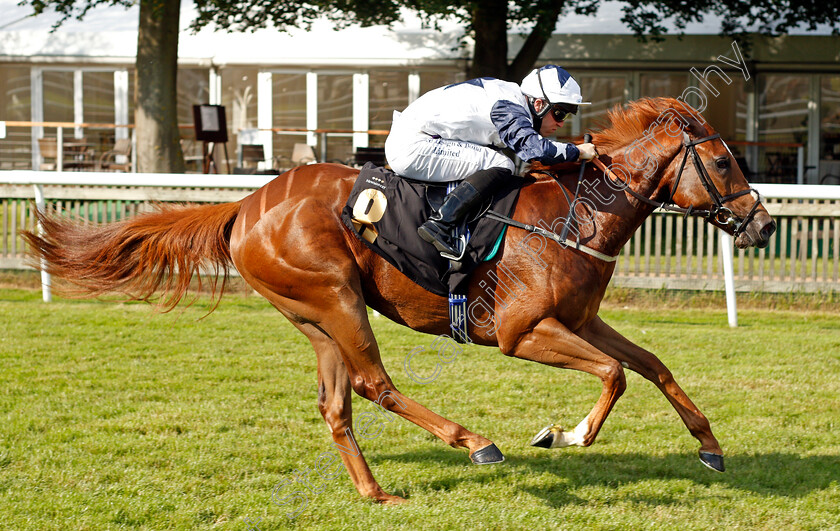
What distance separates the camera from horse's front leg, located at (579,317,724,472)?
13.0 feet

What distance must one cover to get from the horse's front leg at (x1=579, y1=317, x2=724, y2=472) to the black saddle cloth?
627 mm

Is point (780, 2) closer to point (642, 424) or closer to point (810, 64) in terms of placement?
point (810, 64)

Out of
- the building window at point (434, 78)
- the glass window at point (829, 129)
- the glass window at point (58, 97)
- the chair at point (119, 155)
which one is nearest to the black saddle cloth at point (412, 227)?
the chair at point (119, 155)

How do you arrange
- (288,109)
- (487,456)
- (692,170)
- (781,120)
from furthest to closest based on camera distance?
(288,109) → (781,120) → (692,170) → (487,456)

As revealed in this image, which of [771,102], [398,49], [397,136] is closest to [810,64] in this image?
[771,102]

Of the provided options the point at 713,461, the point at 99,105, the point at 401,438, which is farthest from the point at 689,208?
the point at 99,105

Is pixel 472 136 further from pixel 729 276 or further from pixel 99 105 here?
pixel 99 105

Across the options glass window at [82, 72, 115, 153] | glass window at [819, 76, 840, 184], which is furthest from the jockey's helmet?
glass window at [82, 72, 115, 153]

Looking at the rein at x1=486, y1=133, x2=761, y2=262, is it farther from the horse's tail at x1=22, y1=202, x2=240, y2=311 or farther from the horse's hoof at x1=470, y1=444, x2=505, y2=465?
the horse's tail at x1=22, y1=202, x2=240, y2=311

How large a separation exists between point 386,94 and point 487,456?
13679mm

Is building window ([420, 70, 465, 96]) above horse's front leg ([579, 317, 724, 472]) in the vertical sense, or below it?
above

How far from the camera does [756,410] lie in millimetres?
5215

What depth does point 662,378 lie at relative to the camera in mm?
3996

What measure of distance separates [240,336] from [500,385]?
94.5 inches
